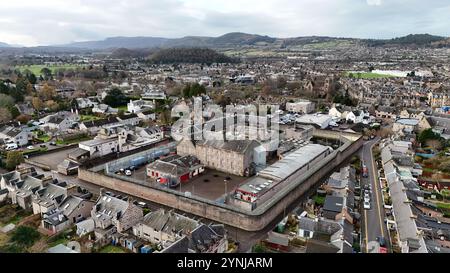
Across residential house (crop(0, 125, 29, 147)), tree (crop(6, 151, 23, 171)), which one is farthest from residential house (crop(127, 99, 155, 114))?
tree (crop(6, 151, 23, 171))

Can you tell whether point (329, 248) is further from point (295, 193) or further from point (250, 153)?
point (250, 153)

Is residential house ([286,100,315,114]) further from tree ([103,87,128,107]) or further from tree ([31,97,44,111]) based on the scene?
tree ([31,97,44,111])

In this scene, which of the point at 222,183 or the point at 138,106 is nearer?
the point at 222,183

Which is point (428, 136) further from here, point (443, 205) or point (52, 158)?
point (52, 158)

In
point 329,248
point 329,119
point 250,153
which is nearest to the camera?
point 329,248

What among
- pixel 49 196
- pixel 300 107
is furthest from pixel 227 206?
pixel 300 107

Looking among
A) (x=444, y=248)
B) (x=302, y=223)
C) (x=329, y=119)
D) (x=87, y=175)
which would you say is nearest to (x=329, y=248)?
(x=302, y=223)
